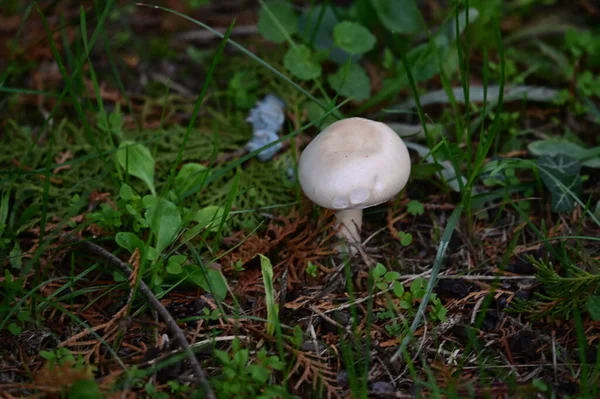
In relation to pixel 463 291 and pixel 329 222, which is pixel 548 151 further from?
pixel 329 222

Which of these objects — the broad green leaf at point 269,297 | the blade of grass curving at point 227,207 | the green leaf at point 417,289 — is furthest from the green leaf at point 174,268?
the green leaf at point 417,289

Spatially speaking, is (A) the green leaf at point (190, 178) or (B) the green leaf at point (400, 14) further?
(B) the green leaf at point (400, 14)

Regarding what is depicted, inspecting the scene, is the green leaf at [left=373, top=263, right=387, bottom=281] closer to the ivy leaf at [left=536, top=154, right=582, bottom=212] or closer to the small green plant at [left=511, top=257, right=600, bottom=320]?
the small green plant at [left=511, top=257, right=600, bottom=320]

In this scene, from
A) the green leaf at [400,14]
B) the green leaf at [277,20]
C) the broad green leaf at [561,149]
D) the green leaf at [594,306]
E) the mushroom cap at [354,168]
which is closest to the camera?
the green leaf at [594,306]

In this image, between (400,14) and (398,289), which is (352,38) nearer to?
(400,14)

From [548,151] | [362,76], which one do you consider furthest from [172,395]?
[548,151]

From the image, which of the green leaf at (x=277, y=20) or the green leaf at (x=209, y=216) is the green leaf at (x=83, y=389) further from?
the green leaf at (x=277, y=20)

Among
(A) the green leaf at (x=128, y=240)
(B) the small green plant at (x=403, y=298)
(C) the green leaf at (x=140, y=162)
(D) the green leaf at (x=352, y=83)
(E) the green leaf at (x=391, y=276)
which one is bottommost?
(B) the small green plant at (x=403, y=298)

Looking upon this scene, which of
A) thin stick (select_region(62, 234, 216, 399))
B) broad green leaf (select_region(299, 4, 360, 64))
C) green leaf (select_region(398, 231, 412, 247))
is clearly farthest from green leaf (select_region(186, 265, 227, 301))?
broad green leaf (select_region(299, 4, 360, 64))
